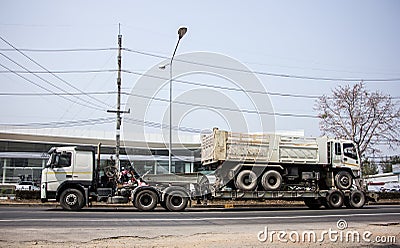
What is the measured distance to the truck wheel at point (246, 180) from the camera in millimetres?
21281

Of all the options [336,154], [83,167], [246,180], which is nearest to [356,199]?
[336,154]

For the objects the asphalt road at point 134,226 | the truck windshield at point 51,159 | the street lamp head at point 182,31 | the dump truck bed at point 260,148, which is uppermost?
the street lamp head at point 182,31

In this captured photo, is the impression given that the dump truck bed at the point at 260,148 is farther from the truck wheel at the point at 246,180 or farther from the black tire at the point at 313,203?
the black tire at the point at 313,203

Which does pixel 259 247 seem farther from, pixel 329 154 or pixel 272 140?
pixel 329 154

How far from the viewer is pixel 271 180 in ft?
71.7

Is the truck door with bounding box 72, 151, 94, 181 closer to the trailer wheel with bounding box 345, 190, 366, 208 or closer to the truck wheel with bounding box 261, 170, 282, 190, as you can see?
the truck wheel with bounding box 261, 170, 282, 190

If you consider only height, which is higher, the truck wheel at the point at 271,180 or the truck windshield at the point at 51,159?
the truck windshield at the point at 51,159

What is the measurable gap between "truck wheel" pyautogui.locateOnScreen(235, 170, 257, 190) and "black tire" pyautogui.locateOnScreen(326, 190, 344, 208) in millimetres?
4197

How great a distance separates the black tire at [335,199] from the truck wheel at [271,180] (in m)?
2.90

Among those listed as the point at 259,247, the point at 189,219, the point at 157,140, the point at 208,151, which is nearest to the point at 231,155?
the point at 208,151

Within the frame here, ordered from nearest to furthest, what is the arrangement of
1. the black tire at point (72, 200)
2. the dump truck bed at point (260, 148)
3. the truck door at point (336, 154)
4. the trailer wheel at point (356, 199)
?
1. the black tire at point (72, 200)
2. the dump truck bed at point (260, 148)
3. the trailer wheel at point (356, 199)
4. the truck door at point (336, 154)

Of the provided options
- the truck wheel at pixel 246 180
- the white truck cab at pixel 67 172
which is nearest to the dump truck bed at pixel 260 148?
the truck wheel at pixel 246 180

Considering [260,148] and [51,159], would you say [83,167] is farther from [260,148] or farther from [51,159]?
[260,148]

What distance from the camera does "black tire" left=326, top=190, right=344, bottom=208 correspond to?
22672mm
